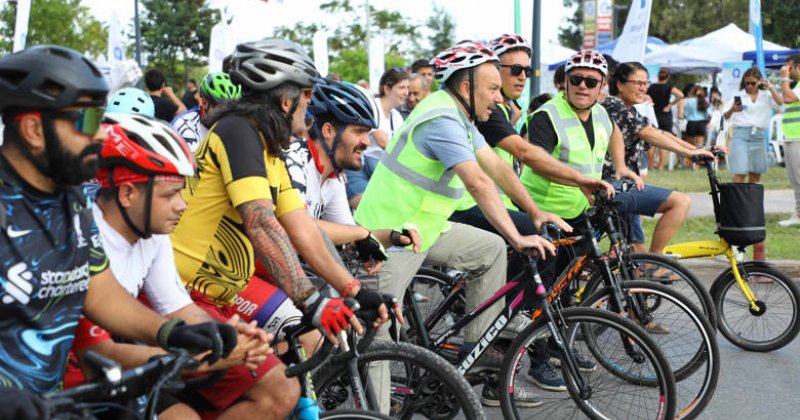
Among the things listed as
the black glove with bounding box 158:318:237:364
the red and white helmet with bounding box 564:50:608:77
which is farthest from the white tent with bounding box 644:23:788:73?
the black glove with bounding box 158:318:237:364

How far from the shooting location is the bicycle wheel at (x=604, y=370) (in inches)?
165

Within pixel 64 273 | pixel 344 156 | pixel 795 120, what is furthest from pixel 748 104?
pixel 64 273

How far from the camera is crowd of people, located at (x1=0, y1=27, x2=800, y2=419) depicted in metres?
2.27

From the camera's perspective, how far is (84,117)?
2.33 metres

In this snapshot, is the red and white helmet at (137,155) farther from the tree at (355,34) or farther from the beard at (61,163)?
the tree at (355,34)

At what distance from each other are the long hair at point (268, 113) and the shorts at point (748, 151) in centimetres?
1023

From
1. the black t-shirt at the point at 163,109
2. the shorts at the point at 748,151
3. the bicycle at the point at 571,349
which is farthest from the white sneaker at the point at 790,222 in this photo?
the bicycle at the point at 571,349

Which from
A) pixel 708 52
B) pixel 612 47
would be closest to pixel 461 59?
pixel 612 47

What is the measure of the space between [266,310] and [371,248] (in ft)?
1.96

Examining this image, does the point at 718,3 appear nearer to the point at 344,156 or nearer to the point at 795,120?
the point at 795,120

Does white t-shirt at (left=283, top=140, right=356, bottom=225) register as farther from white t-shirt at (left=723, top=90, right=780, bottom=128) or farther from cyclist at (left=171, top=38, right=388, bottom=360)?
white t-shirt at (left=723, top=90, right=780, bottom=128)

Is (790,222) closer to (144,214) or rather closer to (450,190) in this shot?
(450,190)

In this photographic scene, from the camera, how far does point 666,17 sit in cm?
4916

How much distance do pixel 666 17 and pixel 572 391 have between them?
48.2m
